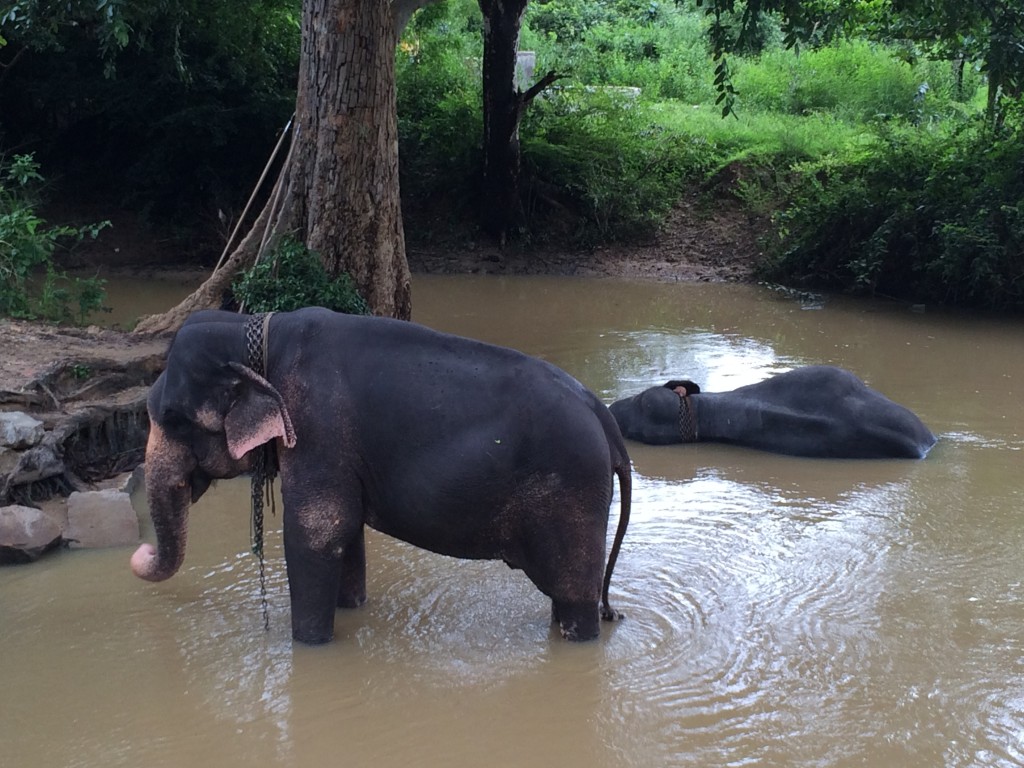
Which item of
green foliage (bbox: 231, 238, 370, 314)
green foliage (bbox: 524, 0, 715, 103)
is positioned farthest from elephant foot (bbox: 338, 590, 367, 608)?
green foliage (bbox: 524, 0, 715, 103)

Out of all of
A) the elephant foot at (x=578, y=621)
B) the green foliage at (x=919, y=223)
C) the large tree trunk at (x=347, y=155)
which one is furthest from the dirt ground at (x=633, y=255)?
the elephant foot at (x=578, y=621)

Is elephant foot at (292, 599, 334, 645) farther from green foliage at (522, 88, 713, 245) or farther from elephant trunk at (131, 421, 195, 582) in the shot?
green foliage at (522, 88, 713, 245)

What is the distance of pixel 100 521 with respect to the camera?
257 inches

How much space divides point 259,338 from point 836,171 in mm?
12507

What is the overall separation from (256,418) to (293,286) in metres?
4.70

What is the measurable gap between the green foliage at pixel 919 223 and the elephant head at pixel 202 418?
10076 mm

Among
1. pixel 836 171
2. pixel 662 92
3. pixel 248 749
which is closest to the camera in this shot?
pixel 248 749

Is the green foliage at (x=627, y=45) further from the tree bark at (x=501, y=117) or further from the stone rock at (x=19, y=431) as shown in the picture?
the stone rock at (x=19, y=431)

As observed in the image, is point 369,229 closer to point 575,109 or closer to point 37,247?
point 37,247

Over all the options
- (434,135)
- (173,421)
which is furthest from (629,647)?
(434,135)

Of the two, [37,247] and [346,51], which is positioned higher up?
[346,51]

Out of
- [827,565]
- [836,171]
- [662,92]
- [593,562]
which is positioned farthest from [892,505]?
[662,92]

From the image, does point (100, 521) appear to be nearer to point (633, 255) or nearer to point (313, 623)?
point (313, 623)

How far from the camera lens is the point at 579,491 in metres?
4.85
